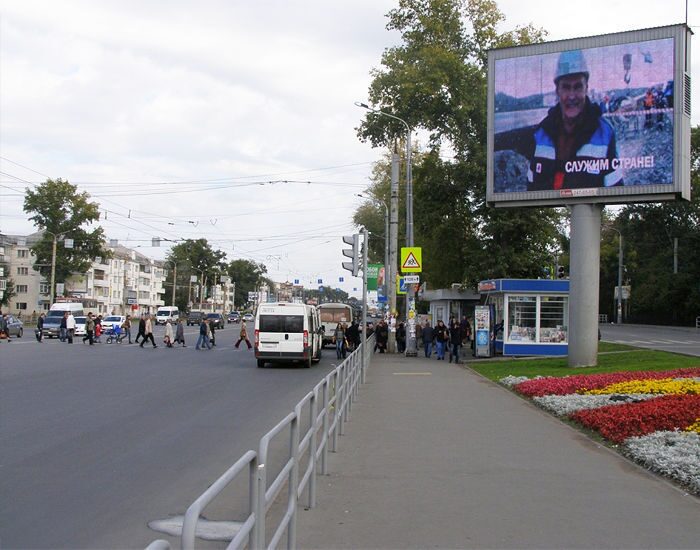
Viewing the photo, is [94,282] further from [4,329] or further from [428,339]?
[428,339]

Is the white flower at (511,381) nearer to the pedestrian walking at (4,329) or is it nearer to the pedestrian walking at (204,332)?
the pedestrian walking at (204,332)

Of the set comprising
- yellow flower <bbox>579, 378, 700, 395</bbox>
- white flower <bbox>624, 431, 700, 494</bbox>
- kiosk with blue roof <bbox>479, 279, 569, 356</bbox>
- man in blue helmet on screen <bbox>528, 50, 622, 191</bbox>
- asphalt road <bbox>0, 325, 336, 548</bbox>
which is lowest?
asphalt road <bbox>0, 325, 336, 548</bbox>

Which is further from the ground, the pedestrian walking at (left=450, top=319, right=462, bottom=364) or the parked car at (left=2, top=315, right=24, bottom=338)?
the pedestrian walking at (left=450, top=319, right=462, bottom=364)

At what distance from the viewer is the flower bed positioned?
9320 mm

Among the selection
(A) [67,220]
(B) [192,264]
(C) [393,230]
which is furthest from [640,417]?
(B) [192,264]

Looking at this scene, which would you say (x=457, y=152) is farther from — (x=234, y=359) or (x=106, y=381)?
(x=106, y=381)

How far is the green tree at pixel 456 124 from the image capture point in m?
38.5

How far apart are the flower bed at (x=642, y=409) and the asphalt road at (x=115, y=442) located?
5.00 m

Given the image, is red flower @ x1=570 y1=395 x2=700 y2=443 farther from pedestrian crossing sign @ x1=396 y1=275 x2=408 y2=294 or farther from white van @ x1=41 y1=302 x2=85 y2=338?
white van @ x1=41 y1=302 x2=85 y2=338

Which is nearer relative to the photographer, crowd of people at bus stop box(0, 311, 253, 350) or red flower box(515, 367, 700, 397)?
red flower box(515, 367, 700, 397)

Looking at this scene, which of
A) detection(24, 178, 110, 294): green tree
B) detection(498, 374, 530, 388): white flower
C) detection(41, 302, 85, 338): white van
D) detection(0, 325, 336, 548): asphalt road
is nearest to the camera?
detection(0, 325, 336, 548): asphalt road

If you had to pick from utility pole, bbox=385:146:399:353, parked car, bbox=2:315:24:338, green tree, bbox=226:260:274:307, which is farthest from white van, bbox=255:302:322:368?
green tree, bbox=226:260:274:307

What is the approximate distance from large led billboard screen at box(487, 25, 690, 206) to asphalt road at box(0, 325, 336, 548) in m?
10.3

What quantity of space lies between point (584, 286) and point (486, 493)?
1829cm
